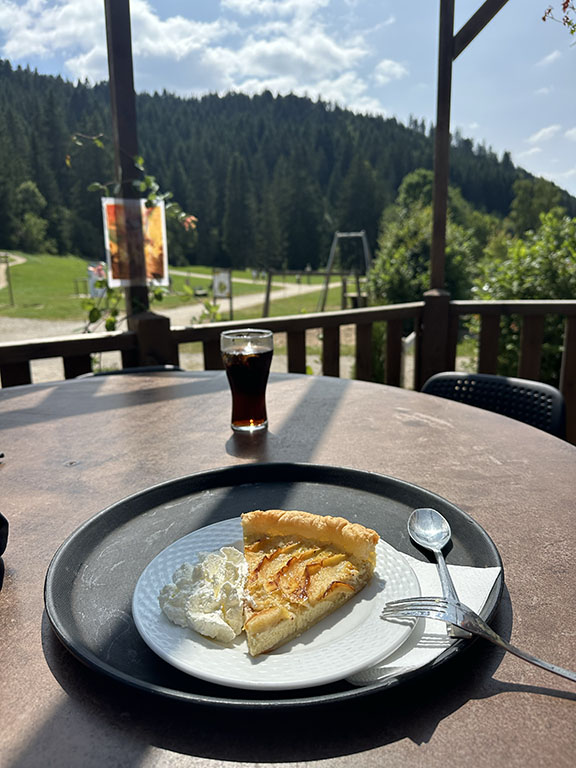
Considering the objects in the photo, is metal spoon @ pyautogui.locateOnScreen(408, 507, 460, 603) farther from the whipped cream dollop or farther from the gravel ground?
the gravel ground

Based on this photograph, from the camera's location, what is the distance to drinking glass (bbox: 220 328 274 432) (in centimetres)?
114

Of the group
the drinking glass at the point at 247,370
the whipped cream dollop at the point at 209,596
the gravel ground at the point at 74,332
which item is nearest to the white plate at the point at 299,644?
the whipped cream dollop at the point at 209,596

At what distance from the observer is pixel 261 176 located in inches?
1419

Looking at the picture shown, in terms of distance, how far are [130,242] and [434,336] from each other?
5.64 feet

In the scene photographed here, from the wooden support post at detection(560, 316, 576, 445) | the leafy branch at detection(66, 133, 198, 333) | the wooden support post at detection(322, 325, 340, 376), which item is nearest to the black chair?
the wooden support post at detection(322, 325, 340, 376)

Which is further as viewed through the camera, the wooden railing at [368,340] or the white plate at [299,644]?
the wooden railing at [368,340]

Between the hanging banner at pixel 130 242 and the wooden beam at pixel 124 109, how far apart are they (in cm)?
2

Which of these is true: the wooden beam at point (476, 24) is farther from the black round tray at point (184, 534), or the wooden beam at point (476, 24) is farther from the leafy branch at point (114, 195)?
the black round tray at point (184, 534)

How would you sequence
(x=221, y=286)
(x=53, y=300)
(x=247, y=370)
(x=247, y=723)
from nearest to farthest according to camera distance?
(x=247, y=723), (x=247, y=370), (x=221, y=286), (x=53, y=300)

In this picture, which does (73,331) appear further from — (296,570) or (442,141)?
(296,570)

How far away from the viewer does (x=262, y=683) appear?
1.42ft

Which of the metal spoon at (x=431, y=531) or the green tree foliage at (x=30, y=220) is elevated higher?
the green tree foliage at (x=30, y=220)

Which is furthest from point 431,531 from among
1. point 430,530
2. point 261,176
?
point 261,176

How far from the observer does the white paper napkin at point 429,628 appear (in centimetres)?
46
